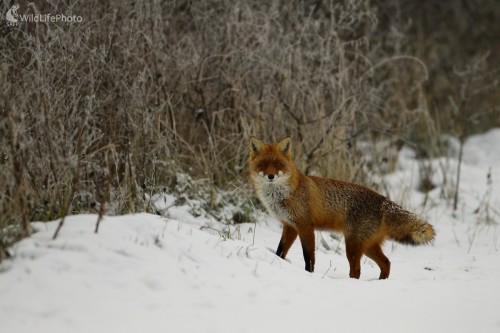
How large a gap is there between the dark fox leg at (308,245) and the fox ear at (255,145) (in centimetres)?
84

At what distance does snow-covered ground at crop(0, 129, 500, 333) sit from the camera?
10.8ft

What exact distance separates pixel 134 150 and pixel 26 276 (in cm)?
304

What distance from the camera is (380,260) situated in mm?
5176

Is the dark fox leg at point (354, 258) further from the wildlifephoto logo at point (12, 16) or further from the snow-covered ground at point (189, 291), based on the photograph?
the wildlifephoto logo at point (12, 16)

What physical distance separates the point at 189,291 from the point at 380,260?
2.17 m

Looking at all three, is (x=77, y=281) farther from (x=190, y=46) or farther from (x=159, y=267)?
(x=190, y=46)

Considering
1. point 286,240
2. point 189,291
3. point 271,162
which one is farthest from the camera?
point 286,240

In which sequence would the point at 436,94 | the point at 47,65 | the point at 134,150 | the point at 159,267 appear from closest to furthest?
the point at 159,267
the point at 47,65
the point at 134,150
the point at 436,94

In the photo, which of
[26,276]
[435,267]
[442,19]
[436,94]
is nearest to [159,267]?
[26,276]

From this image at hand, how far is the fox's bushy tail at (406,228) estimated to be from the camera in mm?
5090

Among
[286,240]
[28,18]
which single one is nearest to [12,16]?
[28,18]

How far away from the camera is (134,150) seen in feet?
20.7

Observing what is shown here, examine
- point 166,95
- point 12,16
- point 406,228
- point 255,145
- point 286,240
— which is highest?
point 12,16

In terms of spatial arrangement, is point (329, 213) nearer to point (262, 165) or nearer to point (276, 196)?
point (276, 196)
